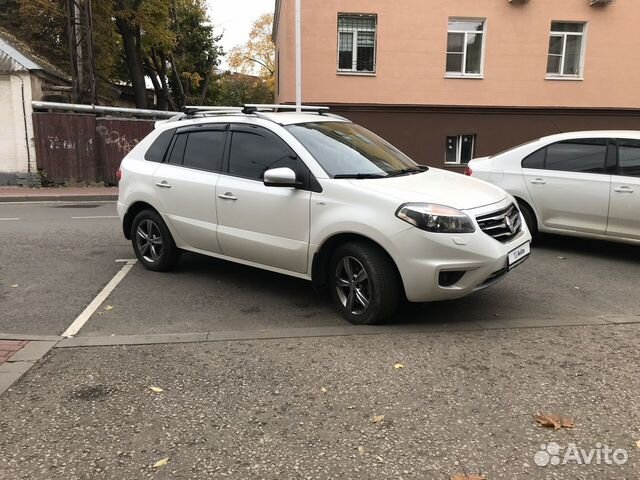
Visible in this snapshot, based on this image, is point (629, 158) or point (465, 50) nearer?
point (629, 158)

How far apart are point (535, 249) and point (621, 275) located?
56.5 inches

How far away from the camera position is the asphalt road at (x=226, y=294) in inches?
186

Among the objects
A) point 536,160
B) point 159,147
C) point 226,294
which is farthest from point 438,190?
point 536,160

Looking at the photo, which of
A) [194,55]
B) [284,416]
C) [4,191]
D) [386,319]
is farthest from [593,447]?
[194,55]

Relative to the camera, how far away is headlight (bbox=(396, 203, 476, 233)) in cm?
414

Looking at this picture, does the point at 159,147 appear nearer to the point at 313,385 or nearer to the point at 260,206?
the point at 260,206

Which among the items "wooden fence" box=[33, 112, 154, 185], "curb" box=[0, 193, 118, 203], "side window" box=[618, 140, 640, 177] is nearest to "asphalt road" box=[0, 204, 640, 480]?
"side window" box=[618, 140, 640, 177]

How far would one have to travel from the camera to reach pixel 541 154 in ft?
24.2

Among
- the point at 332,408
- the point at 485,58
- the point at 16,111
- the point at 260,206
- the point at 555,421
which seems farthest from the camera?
the point at 485,58

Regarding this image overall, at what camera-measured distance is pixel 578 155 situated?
7.07 meters

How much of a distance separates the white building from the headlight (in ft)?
47.6

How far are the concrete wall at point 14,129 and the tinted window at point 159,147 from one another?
446 inches

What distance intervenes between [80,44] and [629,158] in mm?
15924

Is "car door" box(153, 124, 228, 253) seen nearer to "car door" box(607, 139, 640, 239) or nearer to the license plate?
the license plate
